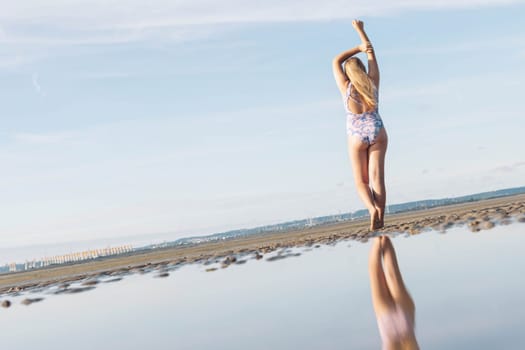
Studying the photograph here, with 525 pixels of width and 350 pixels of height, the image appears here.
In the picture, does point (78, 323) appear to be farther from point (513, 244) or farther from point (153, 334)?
point (513, 244)

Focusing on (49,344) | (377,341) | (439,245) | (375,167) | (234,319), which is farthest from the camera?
(439,245)

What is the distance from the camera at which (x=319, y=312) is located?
169 inches

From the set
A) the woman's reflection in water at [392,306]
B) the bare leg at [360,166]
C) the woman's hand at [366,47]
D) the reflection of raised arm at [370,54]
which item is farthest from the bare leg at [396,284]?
the woman's hand at [366,47]

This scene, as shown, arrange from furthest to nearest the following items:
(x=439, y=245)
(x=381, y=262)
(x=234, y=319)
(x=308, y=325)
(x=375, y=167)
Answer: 1. (x=439, y=245)
2. (x=375, y=167)
3. (x=381, y=262)
4. (x=234, y=319)
5. (x=308, y=325)

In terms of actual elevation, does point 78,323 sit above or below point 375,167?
below

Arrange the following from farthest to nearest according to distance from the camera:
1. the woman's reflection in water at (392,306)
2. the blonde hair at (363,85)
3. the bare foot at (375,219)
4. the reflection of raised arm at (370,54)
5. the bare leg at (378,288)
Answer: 1. the bare foot at (375,219)
2. the reflection of raised arm at (370,54)
3. the blonde hair at (363,85)
4. the bare leg at (378,288)
5. the woman's reflection in water at (392,306)

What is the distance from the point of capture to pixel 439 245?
25.7 ft

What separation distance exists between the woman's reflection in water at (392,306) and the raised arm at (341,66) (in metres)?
2.40

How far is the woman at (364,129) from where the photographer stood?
7.16 m

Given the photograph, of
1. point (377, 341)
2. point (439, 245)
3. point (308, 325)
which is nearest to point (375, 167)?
Answer: point (439, 245)

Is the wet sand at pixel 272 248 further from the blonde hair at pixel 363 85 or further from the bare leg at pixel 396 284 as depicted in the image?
the bare leg at pixel 396 284

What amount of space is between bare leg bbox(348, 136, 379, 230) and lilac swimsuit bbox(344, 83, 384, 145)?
0.07 metres

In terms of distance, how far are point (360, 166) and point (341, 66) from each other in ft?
4.13

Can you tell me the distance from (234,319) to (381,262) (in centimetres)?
184
